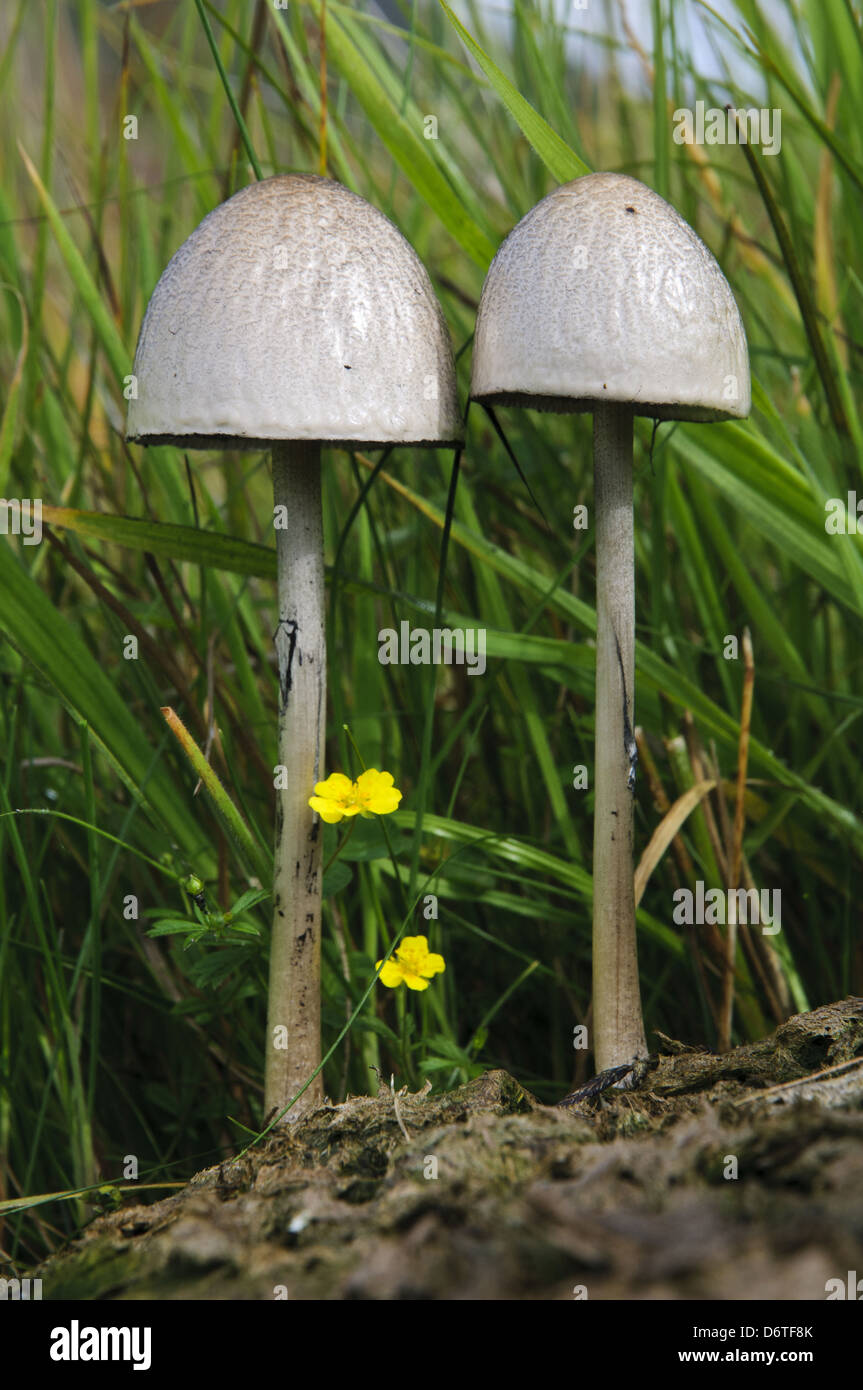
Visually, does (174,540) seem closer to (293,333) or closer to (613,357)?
(293,333)

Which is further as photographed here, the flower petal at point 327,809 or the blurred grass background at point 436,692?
the blurred grass background at point 436,692

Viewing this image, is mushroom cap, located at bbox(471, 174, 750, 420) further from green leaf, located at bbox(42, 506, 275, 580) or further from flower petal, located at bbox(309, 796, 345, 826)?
flower petal, located at bbox(309, 796, 345, 826)

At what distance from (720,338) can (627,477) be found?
0.28m

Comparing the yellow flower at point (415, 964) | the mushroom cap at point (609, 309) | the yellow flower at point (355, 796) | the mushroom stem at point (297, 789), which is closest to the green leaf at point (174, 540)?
the mushroom stem at point (297, 789)

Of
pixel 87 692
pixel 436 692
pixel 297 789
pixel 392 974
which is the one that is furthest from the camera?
pixel 436 692

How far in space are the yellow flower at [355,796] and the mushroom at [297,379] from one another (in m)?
0.08

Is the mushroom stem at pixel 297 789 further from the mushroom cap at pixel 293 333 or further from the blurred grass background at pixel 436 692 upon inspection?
the mushroom cap at pixel 293 333

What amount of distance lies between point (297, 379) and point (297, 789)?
762mm

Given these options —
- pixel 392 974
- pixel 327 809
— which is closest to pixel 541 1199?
pixel 392 974

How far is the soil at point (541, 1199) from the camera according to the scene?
105 cm

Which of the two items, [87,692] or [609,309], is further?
[87,692]

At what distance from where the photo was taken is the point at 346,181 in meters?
2.49

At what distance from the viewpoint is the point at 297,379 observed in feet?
5.62
